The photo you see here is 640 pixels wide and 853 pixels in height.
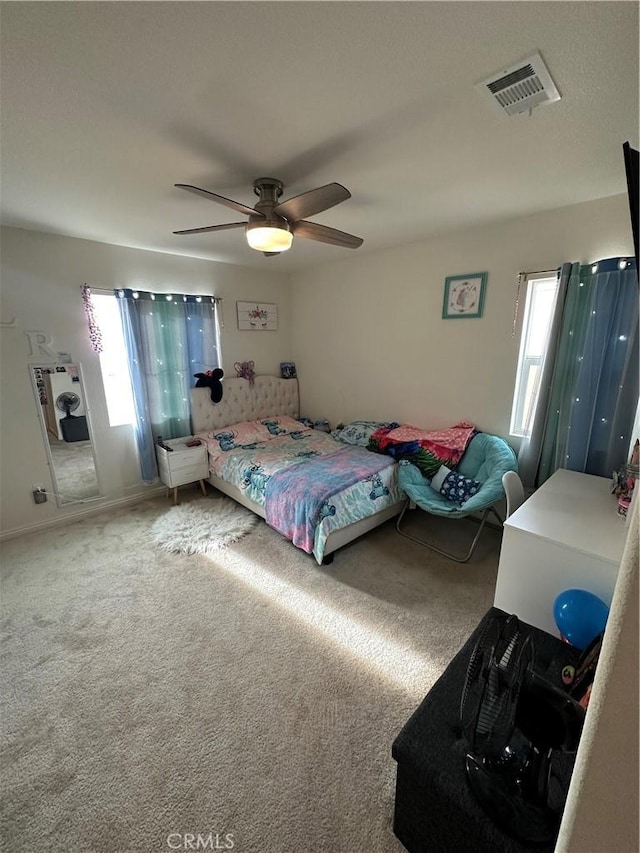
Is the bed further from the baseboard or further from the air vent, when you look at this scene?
the air vent

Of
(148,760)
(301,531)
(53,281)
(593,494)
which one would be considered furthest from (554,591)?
(53,281)

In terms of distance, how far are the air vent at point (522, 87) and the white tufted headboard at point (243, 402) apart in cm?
324

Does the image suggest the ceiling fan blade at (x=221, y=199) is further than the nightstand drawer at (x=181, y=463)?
No

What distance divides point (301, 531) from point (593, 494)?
1.85m

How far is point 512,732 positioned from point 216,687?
52.4 inches

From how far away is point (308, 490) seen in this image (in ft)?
8.23

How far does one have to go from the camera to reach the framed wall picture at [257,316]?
157 inches

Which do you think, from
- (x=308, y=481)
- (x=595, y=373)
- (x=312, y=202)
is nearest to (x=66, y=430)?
(x=308, y=481)

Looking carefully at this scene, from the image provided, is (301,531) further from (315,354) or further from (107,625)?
(315,354)

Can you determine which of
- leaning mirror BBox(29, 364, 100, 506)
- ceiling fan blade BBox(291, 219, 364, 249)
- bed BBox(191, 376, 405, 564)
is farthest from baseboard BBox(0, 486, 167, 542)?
ceiling fan blade BBox(291, 219, 364, 249)

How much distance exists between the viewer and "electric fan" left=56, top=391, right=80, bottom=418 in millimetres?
2957

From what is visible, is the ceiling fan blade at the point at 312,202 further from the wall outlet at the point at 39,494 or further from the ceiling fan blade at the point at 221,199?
the wall outlet at the point at 39,494

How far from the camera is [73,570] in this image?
8.07 ft

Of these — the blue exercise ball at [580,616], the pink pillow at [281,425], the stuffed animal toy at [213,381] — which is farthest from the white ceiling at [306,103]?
the pink pillow at [281,425]
